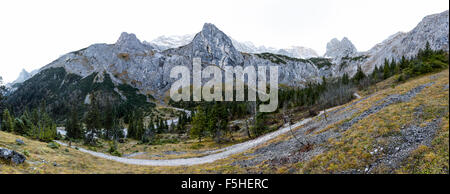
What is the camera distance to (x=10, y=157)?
1316 centimetres

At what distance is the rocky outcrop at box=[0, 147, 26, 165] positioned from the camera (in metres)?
12.8

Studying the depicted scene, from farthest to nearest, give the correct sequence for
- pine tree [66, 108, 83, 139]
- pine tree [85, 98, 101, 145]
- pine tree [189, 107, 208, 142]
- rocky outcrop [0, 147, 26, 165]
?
pine tree [66, 108, 83, 139], pine tree [189, 107, 208, 142], pine tree [85, 98, 101, 145], rocky outcrop [0, 147, 26, 165]

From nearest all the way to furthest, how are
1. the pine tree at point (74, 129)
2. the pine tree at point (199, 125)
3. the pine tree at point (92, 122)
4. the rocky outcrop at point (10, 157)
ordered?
the rocky outcrop at point (10, 157)
the pine tree at point (92, 122)
the pine tree at point (199, 125)
the pine tree at point (74, 129)

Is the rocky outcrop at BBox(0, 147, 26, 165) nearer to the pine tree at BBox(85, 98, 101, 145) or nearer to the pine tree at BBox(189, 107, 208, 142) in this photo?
the pine tree at BBox(189, 107, 208, 142)

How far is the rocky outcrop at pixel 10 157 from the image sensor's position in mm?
12807

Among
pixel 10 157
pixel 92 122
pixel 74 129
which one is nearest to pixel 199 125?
pixel 92 122

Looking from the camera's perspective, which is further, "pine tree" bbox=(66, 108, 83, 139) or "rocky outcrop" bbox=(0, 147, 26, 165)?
"pine tree" bbox=(66, 108, 83, 139)

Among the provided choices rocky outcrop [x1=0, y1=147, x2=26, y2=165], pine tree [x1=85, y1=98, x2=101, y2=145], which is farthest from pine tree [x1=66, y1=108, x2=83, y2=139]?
rocky outcrop [x1=0, y1=147, x2=26, y2=165]

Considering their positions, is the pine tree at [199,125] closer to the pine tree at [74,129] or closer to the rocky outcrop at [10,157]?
the pine tree at [74,129]

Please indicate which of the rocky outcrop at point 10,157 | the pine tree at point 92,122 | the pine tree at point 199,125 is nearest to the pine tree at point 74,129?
the pine tree at point 92,122
